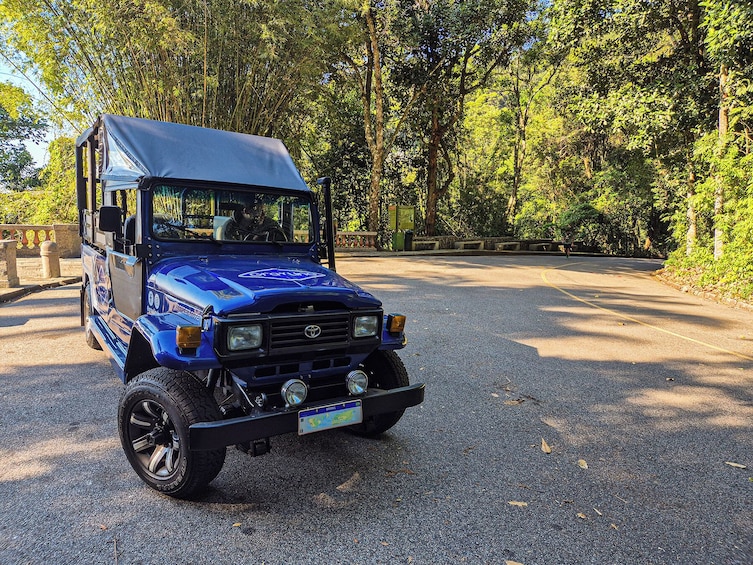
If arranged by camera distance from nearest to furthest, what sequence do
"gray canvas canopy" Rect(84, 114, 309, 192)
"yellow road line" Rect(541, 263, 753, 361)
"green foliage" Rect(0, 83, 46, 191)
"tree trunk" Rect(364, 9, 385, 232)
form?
1. "gray canvas canopy" Rect(84, 114, 309, 192)
2. "yellow road line" Rect(541, 263, 753, 361)
3. "tree trunk" Rect(364, 9, 385, 232)
4. "green foliage" Rect(0, 83, 46, 191)

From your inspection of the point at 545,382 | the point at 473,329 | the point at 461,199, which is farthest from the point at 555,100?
the point at 545,382

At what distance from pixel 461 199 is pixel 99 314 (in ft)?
88.3

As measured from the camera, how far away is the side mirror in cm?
406

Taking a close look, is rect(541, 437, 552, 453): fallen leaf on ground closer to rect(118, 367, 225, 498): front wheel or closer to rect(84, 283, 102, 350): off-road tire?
rect(118, 367, 225, 498): front wheel

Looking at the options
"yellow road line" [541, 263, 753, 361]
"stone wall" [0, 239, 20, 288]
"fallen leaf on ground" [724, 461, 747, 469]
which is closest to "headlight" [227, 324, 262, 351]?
"fallen leaf on ground" [724, 461, 747, 469]

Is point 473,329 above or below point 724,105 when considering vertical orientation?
below

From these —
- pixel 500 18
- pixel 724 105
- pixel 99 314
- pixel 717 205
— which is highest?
pixel 500 18

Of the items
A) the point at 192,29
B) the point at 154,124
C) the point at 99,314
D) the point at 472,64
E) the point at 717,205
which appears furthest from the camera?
the point at 472,64

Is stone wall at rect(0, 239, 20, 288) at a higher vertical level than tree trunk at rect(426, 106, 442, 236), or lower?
lower

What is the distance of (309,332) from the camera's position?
315cm

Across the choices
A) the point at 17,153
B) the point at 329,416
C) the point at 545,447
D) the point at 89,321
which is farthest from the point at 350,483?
the point at 17,153

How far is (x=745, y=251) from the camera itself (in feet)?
35.9

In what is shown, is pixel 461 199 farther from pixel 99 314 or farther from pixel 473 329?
pixel 99 314

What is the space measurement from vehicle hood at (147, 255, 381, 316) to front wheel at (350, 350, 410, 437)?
52 centimetres
